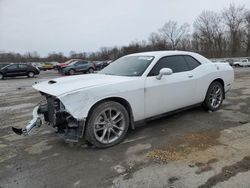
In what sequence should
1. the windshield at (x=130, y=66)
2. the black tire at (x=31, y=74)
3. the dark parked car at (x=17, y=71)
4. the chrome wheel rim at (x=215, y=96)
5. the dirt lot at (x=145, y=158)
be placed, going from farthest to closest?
the black tire at (x=31, y=74)
the dark parked car at (x=17, y=71)
the chrome wheel rim at (x=215, y=96)
the windshield at (x=130, y=66)
the dirt lot at (x=145, y=158)

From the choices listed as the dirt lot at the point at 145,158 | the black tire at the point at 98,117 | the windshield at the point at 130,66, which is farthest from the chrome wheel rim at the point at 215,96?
the black tire at the point at 98,117

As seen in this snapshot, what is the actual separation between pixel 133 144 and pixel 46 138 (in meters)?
1.70

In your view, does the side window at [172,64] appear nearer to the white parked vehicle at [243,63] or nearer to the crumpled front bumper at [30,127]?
the crumpled front bumper at [30,127]

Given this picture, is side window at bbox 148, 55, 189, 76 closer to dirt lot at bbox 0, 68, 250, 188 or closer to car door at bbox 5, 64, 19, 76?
dirt lot at bbox 0, 68, 250, 188

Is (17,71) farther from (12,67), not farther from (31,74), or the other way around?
(31,74)

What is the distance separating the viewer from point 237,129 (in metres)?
4.79

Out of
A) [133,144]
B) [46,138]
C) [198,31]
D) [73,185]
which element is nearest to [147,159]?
[133,144]

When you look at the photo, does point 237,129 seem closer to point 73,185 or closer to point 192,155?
point 192,155

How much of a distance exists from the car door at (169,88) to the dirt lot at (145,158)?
0.46 metres

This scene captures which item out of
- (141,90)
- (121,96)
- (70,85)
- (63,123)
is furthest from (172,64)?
(63,123)

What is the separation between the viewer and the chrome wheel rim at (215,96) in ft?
19.9

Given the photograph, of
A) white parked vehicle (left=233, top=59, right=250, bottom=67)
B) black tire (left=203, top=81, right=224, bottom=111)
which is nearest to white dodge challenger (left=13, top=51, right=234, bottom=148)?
black tire (left=203, top=81, right=224, bottom=111)

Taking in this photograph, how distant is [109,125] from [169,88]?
1.44m

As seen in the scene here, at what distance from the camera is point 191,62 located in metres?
5.61
